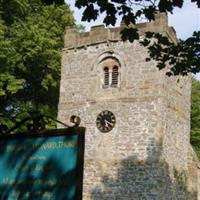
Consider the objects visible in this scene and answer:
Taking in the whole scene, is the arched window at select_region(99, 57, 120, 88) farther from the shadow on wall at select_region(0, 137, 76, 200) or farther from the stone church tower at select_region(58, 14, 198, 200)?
the shadow on wall at select_region(0, 137, 76, 200)

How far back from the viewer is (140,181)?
25.6 metres

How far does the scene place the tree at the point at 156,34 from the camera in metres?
7.88

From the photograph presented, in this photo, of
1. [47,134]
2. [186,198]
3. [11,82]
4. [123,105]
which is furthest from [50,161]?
[186,198]

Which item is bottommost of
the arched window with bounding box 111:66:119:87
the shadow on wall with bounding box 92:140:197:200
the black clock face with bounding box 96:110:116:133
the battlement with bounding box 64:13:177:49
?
the shadow on wall with bounding box 92:140:197:200

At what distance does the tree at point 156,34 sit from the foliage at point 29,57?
14777mm

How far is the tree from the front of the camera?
788 centimetres

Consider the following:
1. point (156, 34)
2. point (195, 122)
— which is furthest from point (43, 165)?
point (195, 122)

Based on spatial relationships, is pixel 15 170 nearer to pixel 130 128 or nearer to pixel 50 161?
pixel 50 161

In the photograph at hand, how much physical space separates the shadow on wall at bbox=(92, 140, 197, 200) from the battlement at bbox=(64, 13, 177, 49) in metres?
5.47

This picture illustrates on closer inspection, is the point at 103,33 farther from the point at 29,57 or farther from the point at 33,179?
the point at 33,179

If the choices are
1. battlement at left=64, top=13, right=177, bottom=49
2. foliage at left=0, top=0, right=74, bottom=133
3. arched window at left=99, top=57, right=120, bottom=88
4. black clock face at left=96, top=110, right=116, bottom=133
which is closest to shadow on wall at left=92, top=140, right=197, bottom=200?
black clock face at left=96, top=110, right=116, bottom=133

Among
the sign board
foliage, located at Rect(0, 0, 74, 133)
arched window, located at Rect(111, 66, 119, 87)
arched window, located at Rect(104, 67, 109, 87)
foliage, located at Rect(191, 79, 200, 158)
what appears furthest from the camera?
foliage, located at Rect(191, 79, 200, 158)

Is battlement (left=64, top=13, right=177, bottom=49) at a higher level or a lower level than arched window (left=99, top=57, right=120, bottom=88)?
higher

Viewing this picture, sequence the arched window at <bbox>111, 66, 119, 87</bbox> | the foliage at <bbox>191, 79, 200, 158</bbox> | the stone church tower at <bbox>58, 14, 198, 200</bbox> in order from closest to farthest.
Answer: the stone church tower at <bbox>58, 14, 198, 200</bbox> < the arched window at <bbox>111, 66, 119, 87</bbox> < the foliage at <bbox>191, 79, 200, 158</bbox>
